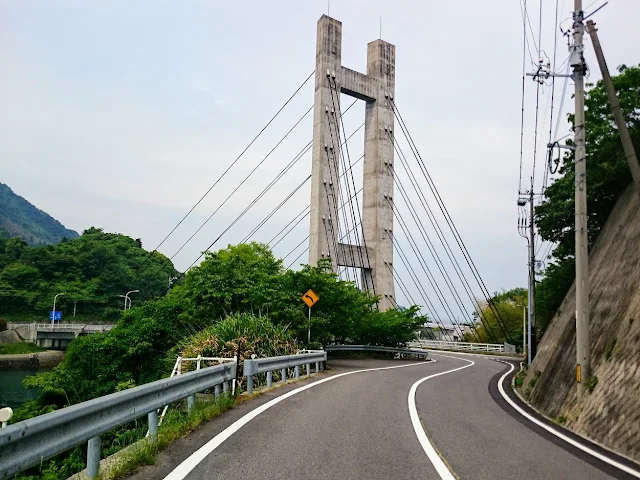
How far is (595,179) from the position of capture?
23312mm

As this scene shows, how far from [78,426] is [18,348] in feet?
228

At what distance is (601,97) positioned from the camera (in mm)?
25672

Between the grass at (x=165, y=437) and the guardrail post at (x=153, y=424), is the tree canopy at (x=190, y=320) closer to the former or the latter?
the grass at (x=165, y=437)

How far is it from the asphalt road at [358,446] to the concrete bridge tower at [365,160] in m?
25.0

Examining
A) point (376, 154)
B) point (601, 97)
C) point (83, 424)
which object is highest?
point (376, 154)

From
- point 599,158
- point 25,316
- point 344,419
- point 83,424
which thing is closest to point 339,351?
point 599,158

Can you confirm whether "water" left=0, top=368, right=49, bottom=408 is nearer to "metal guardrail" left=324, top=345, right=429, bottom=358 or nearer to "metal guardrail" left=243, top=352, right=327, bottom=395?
"metal guardrail" left=324, top=345, right=429, bottom=358

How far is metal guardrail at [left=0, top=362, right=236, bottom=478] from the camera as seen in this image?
163 inches

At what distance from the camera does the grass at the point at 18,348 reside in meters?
64.4

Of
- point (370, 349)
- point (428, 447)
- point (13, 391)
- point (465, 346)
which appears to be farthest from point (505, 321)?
point (428, 447)

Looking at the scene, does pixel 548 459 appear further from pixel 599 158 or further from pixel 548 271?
pixel 548 271

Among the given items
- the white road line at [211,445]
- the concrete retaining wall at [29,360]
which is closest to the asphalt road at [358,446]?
the white road line at [211,445]

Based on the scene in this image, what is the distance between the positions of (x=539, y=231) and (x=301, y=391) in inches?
867

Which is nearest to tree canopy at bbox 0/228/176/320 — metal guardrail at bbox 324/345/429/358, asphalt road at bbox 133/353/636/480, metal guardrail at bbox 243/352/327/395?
metal guardrail at bbox 324/345/429/358
